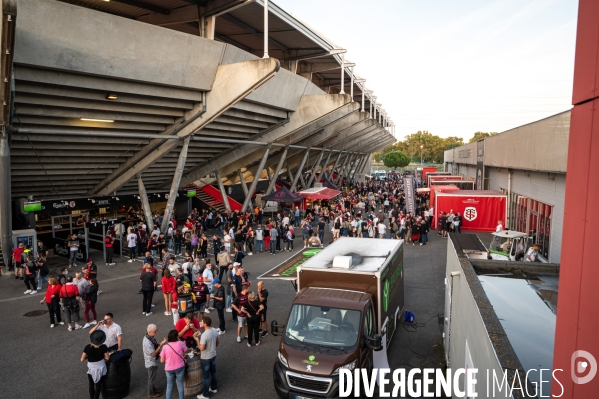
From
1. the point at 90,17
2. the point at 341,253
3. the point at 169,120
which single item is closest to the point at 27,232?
the point at 169,120

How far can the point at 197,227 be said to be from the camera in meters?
20.5

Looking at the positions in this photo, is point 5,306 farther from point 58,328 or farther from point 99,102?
point 99,102

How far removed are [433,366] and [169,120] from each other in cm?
1558

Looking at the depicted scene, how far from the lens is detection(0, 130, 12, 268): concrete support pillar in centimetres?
1434

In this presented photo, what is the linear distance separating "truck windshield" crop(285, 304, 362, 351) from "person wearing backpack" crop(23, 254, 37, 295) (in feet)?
34.4

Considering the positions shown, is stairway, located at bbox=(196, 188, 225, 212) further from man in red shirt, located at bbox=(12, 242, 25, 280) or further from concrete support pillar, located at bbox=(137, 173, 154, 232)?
man in red shirt, located at bbox=(12, 242, 25, 280)

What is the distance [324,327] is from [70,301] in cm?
680

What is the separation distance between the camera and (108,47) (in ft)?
46.3

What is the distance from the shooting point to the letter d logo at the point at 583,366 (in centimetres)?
201

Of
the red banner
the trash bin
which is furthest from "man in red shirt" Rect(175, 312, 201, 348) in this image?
the red banner

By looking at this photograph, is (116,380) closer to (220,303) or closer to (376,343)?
(220,303)

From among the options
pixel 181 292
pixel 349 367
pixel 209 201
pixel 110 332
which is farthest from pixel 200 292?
pixel 209 201

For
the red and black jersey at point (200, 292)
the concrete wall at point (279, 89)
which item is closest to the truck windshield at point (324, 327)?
the red and black jersey at point (200, 292)

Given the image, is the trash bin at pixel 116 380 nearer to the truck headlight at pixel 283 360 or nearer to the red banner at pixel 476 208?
the truck headlight at pixel 283 360
